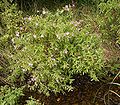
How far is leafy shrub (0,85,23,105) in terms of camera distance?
356cm

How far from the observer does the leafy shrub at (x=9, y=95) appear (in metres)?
3.56

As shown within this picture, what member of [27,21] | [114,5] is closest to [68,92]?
[27,21]

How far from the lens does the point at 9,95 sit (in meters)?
3.64

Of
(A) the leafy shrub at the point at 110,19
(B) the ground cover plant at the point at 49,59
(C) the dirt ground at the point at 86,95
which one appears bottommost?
(C) the dirt ground at the point at 86,95

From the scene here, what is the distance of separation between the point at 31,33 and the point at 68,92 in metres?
0.89

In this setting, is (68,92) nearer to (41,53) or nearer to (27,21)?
(41,53)

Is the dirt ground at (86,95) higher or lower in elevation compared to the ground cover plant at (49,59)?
lower

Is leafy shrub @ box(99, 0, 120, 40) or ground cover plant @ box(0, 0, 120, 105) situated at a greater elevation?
leafy shrub @ box(99, 0, 120, 40)

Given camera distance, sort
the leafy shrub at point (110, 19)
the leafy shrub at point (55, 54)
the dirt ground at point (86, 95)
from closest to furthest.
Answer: the leafy shrub at point (55, 54), the dirt ground at point (86, 95), the leafy shrub at point (110, 19)

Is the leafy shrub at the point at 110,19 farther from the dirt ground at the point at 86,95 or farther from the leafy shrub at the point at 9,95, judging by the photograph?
the leafy shrub at the point at 9,95

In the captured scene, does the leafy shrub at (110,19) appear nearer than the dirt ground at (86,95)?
No

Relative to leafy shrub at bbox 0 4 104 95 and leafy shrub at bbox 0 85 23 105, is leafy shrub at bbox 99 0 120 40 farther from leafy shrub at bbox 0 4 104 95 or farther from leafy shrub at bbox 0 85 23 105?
leafy shrub at bbox 0 85 23 105

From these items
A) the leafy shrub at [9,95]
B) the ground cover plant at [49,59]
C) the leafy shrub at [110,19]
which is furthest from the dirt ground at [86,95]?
the leafy shrub at [110,19]

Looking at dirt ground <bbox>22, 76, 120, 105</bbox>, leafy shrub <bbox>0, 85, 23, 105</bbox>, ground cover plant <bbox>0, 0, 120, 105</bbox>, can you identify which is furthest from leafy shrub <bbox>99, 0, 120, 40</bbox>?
leafy shrub <bbox>0, 85, 23, 105</bbox>
